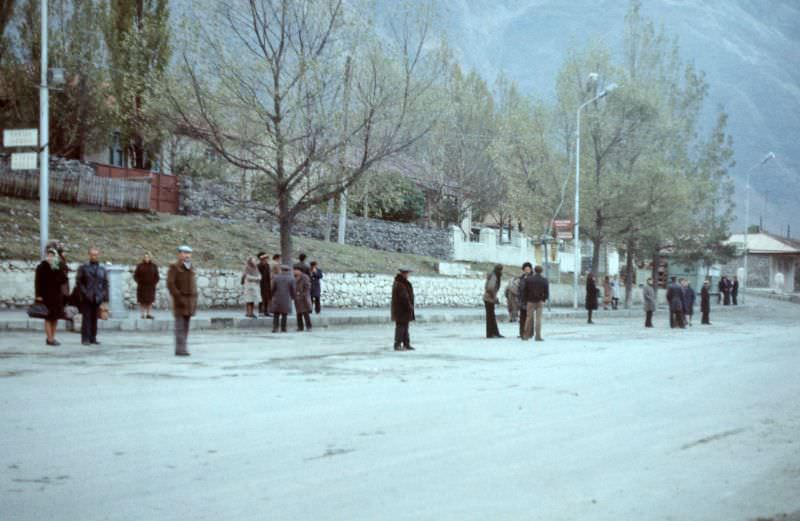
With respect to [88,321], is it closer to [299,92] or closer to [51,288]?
[51,288]

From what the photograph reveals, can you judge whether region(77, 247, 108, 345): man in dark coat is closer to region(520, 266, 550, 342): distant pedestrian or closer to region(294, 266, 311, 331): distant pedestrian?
region(294, 266, 311, 331): distant pedestrian

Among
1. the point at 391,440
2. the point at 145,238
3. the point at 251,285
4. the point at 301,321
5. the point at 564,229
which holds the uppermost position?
the point at 564,229

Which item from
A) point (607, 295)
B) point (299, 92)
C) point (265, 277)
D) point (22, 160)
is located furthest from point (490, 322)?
point (607, 295)

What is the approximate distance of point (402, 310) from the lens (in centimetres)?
1673

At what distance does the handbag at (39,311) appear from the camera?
49.8 ft

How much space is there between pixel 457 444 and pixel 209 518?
2.57 m

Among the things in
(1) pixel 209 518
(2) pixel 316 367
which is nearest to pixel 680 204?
(2) pixel 316 367

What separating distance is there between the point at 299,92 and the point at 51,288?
13.0 m

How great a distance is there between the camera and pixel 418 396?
9547 mm

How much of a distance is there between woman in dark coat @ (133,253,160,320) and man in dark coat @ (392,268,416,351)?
806 cm

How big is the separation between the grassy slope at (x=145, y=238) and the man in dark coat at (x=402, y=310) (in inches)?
495

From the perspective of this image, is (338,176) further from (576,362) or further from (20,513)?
(20,513)

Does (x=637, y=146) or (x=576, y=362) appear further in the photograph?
(x=637, y=146)

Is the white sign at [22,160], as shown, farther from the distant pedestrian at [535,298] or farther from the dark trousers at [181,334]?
the distant pedestrian at [535,298]
